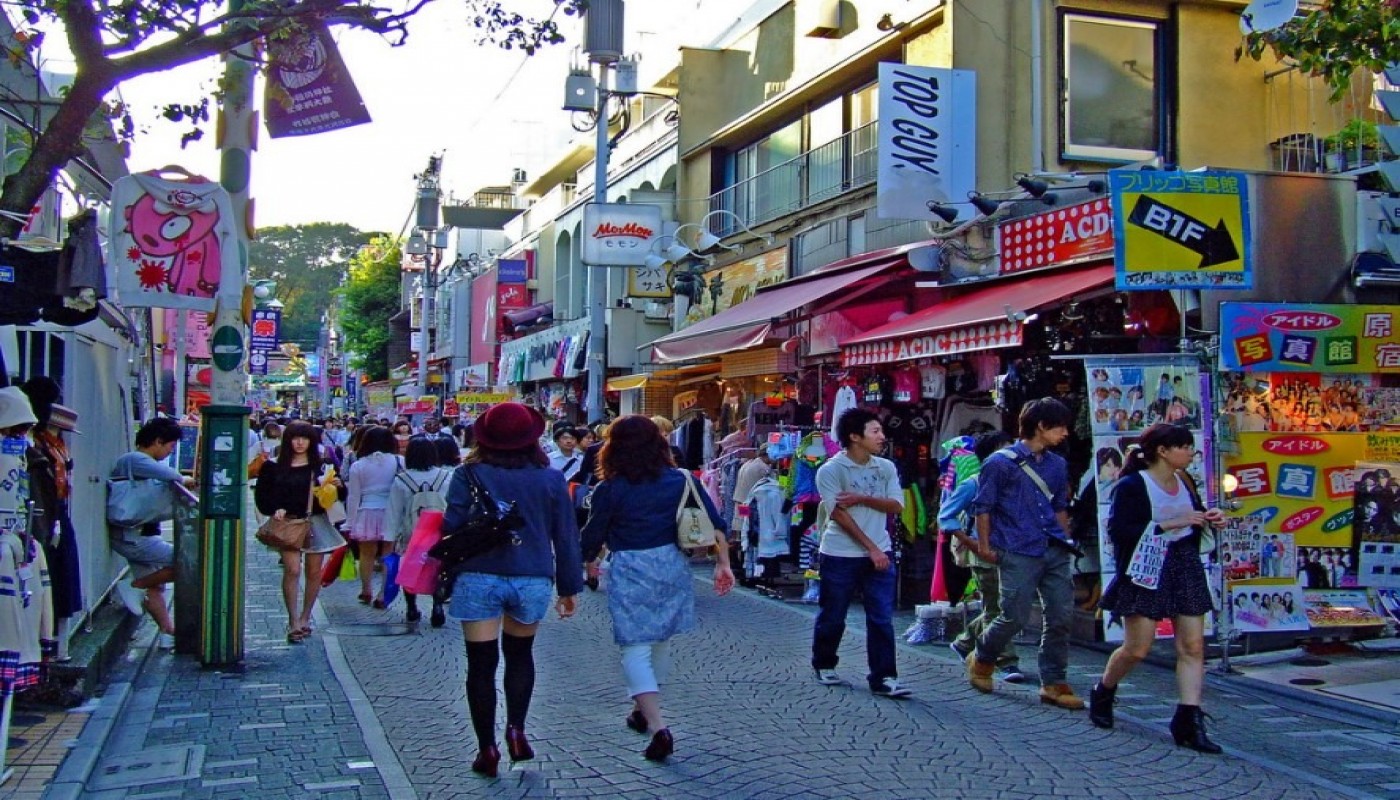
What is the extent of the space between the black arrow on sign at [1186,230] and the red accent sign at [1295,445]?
1399 millimetres

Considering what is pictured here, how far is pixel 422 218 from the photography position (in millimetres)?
45125

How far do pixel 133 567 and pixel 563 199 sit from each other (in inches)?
916

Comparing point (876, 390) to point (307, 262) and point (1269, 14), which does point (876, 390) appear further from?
point (307, 262)

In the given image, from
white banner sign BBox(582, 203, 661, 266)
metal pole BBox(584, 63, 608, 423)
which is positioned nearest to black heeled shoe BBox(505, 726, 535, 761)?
white banner sign BBox(582, 203, 661, 266)

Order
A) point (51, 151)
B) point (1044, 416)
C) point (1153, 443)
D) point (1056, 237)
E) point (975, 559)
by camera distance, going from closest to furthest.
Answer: point (1153, 443), point (51, 151), point (1044, 416), point (975, 559), point (1056, 237)

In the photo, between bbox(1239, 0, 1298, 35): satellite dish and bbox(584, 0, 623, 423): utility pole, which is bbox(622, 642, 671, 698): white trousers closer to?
bbox(1239, 0, 1298, 35): satellite dish

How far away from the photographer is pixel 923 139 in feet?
43.0

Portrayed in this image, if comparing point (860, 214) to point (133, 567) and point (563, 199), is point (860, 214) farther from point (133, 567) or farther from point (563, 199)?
point (563, 199)

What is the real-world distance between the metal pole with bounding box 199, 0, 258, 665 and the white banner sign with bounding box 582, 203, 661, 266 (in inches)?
463

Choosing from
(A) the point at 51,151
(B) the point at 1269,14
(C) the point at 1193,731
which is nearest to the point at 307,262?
(B) the point at 1269,14

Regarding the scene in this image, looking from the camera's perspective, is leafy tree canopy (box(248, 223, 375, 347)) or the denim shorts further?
leafy tree canopy (box(248, 223, 375, 347))

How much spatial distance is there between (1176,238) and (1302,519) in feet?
7.32

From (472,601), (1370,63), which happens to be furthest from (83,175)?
(1370,63)

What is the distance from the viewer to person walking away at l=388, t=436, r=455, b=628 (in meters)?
10.6
